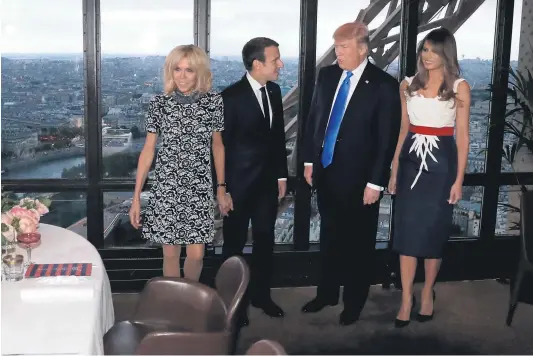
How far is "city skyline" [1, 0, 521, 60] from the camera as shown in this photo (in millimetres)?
4484

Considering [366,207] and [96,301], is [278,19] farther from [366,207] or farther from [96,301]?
[96,301]

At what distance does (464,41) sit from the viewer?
4.98 meters

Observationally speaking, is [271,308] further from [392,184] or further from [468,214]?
[468,214]

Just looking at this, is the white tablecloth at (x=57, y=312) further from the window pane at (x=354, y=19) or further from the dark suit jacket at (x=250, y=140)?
the window pane at (x=354, y=19)

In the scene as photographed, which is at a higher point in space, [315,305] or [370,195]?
[370,195]

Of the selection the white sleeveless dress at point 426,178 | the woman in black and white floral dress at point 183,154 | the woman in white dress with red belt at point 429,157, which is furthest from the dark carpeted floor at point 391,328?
the woman in black and white floral dress at point 183,154

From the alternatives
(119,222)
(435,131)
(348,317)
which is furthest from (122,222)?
(435,131)

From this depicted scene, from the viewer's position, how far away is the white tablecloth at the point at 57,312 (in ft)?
6.90

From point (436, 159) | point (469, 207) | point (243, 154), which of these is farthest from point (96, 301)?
point (469, 207)

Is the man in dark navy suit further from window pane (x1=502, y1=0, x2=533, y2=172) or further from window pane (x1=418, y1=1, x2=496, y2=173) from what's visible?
window pane (x1=502, y1=0, x2=533, y2=172)

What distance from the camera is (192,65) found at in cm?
363

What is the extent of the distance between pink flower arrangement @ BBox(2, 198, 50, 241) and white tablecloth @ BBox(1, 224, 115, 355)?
174mm

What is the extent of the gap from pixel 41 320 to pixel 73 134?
8.44 ft

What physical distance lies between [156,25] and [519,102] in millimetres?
2565
